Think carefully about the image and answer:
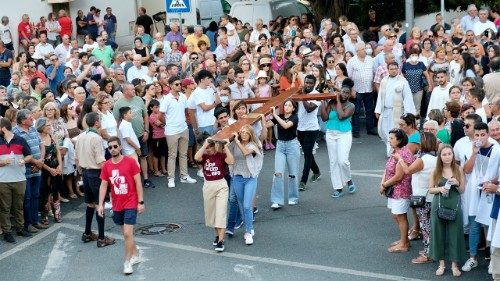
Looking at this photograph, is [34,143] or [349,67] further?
[349,67]

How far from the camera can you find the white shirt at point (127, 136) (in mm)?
15531

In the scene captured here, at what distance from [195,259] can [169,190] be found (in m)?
3.87

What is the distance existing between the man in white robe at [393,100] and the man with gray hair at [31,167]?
626cm

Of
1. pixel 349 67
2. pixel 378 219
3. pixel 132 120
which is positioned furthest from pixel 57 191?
pixel 349 67

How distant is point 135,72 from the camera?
776 inches

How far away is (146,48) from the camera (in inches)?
878

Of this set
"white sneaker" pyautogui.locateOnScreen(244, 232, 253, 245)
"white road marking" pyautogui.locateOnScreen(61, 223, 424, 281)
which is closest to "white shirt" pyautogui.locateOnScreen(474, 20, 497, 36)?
"white sneaker" pyautogui.locateOnScreen(244, 232, 253, 245)

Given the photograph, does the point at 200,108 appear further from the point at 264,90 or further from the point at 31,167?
the point at 31,167

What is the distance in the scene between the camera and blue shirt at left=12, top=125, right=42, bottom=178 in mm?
14034

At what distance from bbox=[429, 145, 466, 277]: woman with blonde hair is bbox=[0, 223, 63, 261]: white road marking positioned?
5441 millimetres

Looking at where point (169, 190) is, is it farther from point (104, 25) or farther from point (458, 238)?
point (104, 25)

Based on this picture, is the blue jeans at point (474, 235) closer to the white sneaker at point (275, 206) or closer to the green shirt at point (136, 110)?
the white sneaker at point (275, 206)

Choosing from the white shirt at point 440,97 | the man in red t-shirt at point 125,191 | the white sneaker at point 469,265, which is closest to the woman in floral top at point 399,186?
the white sneaker at point 469,265

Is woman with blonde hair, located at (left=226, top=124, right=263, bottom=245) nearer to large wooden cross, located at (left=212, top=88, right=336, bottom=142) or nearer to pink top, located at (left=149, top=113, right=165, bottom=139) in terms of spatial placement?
large wooden cross, located at (left=212, top=88, right=336, bottom=142)
